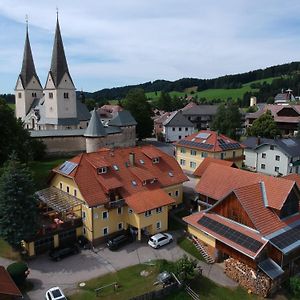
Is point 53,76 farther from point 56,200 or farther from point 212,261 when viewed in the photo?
point 212,261

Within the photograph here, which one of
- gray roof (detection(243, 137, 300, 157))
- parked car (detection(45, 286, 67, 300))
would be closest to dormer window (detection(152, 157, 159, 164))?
parked car (detection(45, 286, 67, 300))

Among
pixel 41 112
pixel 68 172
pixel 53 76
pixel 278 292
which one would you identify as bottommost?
pixel 278 292

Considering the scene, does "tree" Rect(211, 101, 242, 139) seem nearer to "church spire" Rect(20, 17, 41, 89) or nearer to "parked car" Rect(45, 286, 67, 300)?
"church spire" Rect(20, 17, 41, 89)

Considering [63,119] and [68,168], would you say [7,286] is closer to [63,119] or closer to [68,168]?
[68,168]

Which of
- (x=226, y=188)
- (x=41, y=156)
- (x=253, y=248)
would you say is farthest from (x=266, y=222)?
(x=41, y=156)

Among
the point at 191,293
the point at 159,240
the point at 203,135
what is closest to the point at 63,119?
the point at 203,135

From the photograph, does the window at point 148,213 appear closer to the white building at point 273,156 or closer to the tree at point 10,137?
the tree at point 10,137

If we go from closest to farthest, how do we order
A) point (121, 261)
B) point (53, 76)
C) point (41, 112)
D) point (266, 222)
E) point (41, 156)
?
point (266, 222)
point (121, 261)
point (41, 156)
point (53, 76)
point (41, 112)
